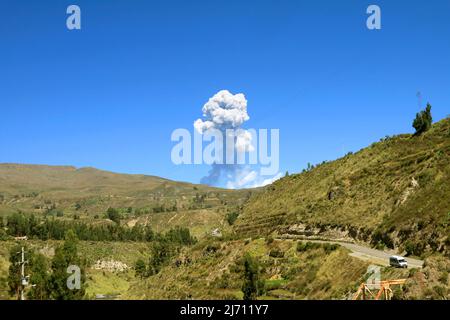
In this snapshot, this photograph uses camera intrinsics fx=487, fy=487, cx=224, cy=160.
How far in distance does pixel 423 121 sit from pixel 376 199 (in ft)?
107

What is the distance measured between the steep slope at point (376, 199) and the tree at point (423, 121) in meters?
Answer: 1.73

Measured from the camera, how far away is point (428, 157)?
79.4 meters

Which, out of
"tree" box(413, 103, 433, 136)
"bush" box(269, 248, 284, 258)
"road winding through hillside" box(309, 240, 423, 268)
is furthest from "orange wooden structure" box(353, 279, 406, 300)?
"tree" box(413, 103, 433, 136)

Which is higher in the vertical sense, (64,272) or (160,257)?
(64,272)

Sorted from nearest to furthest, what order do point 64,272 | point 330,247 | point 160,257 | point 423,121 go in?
point 330,247 → point 64,272 → point 423,121 → point 160,257

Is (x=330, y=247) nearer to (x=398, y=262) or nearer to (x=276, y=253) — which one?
(x=276, y=253)

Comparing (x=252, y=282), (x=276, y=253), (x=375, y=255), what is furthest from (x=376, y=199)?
(x=252, y=282)

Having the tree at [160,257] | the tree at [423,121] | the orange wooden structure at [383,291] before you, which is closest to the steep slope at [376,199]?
the tree at [423,121]

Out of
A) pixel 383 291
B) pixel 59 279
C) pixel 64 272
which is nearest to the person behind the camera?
pixel 383 291

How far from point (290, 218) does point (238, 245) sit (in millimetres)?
16236

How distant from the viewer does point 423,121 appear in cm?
10275

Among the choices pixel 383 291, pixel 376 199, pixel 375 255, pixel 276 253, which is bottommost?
pixel 276 253

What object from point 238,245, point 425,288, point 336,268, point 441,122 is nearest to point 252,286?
point 336,268

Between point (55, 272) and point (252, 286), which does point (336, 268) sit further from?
point (55, 272)
